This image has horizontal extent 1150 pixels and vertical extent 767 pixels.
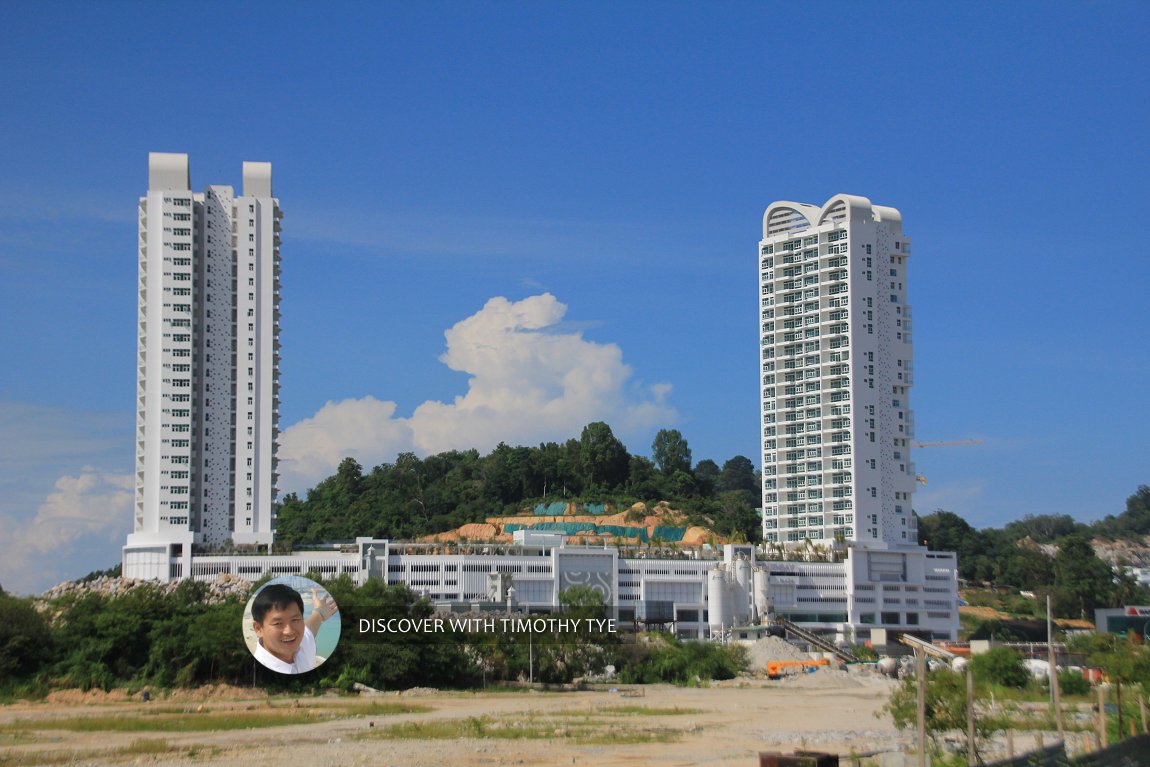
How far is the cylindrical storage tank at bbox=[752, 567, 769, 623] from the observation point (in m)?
129

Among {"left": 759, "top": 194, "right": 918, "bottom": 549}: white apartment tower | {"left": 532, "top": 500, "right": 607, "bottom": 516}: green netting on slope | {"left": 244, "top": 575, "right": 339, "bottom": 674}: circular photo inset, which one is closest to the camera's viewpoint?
{"left": 244, "top": 575, "right": 339, "bottom": 674}: circular photo inset

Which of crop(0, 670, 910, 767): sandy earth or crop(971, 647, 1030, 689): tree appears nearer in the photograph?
crop(0, 670, 910, 767): sandy earth

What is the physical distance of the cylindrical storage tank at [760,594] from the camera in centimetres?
12925

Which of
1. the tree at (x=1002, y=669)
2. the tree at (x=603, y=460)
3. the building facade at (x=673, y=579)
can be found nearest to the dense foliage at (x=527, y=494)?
the tree at (x=603, y=460)

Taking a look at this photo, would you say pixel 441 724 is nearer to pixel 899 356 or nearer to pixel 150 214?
→ pixel 150 214

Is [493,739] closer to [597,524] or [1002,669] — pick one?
[1002,669]

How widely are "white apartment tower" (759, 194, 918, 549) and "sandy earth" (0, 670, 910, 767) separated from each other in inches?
2445

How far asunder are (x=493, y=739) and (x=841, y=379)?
99118 millimetres

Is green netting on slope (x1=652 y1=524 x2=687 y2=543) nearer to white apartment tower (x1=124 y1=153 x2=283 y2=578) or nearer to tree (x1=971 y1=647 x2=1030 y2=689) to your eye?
white apartment tower (x1=124 y1=153 x2=283 y2=578)

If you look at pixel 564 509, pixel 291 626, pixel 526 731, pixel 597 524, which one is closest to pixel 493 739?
pixel 526 731

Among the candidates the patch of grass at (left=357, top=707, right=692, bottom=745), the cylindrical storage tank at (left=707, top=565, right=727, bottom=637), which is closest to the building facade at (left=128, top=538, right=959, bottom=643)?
the cylindrical storage tank at (left=707, top=565, right=727, bottom=637)

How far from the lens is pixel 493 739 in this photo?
53188 mm

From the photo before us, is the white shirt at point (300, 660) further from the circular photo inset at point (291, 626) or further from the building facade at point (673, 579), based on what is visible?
the building facade at point (673, 579)

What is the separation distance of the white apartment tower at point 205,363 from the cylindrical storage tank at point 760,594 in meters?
46.9
